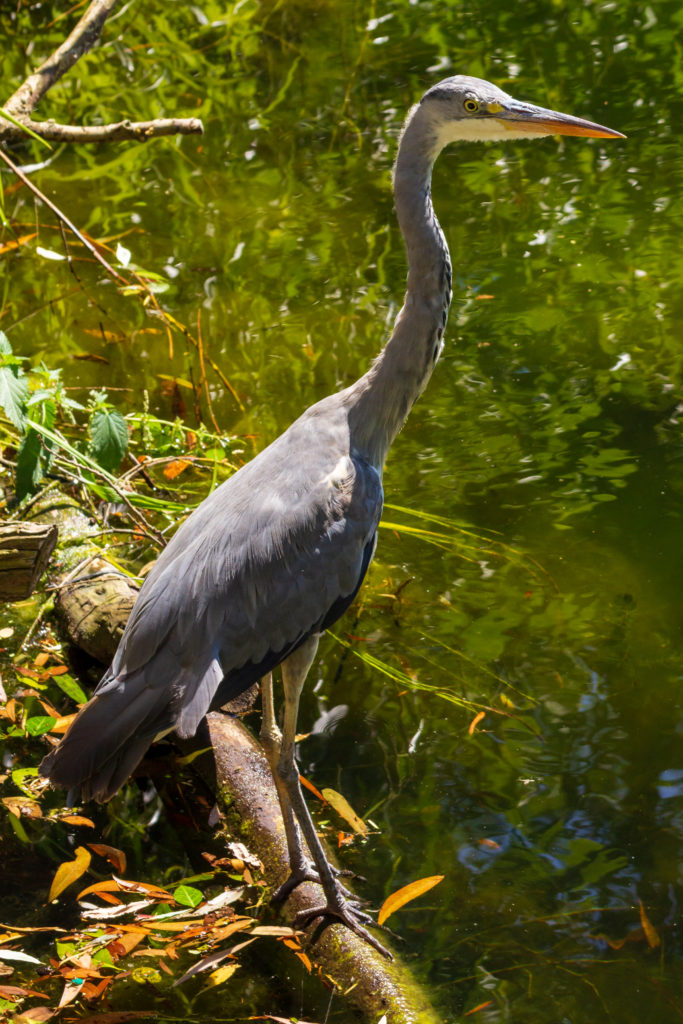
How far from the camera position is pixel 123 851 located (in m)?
3.52

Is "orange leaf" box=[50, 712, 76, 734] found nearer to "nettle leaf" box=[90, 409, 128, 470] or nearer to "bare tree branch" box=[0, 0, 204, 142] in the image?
"nettle leaf" box=[90, 409, 128, 470]

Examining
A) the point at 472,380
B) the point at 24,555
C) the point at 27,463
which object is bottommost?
the point at 24,555

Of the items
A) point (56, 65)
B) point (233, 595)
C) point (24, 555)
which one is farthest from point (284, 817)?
point (56, 65)

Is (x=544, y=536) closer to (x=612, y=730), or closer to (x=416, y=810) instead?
(x=612, y=730)

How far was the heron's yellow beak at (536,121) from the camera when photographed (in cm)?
A: 323

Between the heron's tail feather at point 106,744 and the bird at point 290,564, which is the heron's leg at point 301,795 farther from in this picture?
the heron's tail feather at point 106,744

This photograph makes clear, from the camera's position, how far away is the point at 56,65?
16.8ft

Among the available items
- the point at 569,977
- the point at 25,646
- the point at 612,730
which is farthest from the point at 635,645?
the point at 25,646

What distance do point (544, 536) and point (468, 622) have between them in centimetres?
54

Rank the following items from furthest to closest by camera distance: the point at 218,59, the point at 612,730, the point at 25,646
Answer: the point at 218,59, the point at 25,646, the point at 612,730

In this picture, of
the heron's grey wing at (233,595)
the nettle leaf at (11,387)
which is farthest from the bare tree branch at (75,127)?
the heron's grey wing at (233,595)

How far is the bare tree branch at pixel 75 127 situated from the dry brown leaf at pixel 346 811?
2701 mm

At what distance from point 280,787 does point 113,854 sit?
22.8 inches

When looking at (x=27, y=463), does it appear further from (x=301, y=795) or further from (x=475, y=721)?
(x=475, y=721)
